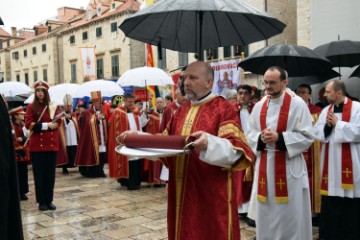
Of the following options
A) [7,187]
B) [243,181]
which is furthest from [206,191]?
[243,181]

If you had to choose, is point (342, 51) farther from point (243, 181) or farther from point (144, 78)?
point (144, 78)

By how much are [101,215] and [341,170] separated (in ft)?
11.6

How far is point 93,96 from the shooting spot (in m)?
10.8

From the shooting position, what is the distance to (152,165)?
891 centimetres

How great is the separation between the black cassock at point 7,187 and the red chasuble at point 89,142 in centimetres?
823

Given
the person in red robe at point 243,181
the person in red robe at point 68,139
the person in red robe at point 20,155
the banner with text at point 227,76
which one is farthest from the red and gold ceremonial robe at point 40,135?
the banner with text at point 227,76

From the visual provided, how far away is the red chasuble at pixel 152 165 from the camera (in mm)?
8344

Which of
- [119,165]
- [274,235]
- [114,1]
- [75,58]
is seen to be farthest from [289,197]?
[75,58]

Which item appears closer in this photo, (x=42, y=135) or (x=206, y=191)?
(x=206, y=191)

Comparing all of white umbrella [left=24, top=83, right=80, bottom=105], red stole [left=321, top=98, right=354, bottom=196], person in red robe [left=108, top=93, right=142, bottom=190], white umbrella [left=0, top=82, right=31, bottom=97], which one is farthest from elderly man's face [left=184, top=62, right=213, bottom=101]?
white umbrella [left=24, top=83, right=80, bottom=105]

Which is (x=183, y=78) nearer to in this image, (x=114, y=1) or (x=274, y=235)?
(x=274, y=235)

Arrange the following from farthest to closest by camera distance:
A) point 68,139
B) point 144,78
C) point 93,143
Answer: point 68,139
point 93,143
point 144,78

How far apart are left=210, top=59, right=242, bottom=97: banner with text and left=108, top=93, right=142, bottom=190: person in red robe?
7.05 metres

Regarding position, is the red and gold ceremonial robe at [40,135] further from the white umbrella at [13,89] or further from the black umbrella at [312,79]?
the white umbrella at [13,89]
